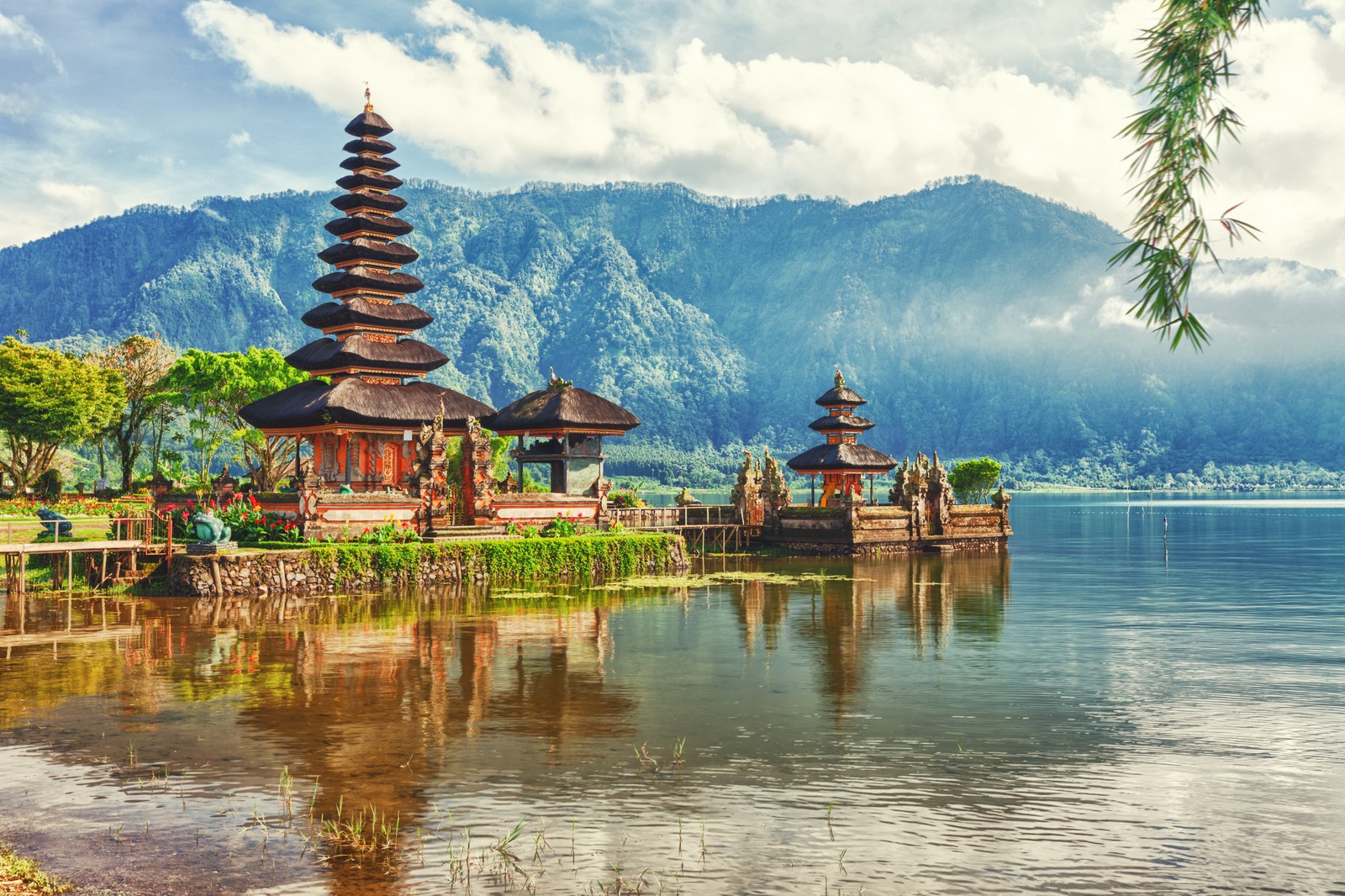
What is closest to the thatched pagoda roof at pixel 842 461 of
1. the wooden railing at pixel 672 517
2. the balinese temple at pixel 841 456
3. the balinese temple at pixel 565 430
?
the balinese temple at pixel 841 456

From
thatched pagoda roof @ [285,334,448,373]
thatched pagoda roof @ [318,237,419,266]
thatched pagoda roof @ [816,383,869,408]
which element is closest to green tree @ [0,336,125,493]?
thatched pagoda roof @ [285,334,448,373]

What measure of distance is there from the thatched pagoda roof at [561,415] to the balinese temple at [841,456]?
16958 millimetres

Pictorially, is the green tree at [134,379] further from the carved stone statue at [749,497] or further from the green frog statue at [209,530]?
the green frog statue at [209,530]

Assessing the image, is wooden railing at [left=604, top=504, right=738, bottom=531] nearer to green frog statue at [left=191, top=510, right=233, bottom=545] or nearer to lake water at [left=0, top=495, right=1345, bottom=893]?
green frog statue at [left=191, top=510, right=233, bottom=545]

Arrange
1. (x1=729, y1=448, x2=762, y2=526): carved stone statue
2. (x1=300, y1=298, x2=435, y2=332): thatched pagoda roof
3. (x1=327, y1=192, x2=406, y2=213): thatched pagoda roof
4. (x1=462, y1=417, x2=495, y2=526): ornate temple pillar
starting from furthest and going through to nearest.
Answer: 1. (x1=729, y1=448, x2=762, y2=526): carved stone statue
2. (x1=327, y1=192, x2=406, y2=213): thatched pagoda roof
3. (x1=300, y1=298, x2=435, y2=332): thatched pagoda roof
4. (x1=462, y1=417, x2=495, y2=526): ornate temple pillar

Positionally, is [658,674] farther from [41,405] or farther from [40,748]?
[41,405]

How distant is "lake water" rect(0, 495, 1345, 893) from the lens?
1298 cm

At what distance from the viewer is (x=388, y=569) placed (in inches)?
1612

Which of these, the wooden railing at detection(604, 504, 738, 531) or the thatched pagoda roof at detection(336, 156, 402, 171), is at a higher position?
the thatched pagoda roof at detection(336, 156, 402, 171)

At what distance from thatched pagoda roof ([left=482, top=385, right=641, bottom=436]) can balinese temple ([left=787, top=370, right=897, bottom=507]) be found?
55.6 feet

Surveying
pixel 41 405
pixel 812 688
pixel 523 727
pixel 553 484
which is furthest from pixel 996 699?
pixel 41 405

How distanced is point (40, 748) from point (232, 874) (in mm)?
7216

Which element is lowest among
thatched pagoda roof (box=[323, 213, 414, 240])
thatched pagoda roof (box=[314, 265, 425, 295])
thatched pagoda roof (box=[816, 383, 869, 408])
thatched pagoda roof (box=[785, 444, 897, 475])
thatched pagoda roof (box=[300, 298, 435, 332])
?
thatched pagoda roof (box=[785, 444, 897, 475])

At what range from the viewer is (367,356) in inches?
2076
